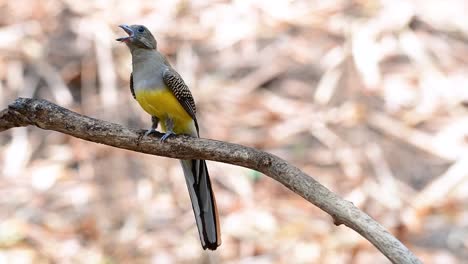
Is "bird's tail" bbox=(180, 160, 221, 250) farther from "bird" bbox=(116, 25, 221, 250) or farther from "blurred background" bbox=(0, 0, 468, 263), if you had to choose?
"blurred background" bbox=(0, 0, 468, 263)

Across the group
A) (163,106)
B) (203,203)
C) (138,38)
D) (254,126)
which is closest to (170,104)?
(163,106)

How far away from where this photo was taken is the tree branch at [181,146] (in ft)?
9.80

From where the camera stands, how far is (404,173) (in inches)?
286

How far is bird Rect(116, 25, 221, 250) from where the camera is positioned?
3.67 metres

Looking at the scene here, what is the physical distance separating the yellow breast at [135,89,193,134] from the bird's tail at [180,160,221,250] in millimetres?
216

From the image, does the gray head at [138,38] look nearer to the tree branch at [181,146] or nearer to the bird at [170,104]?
the bird at [170,104]

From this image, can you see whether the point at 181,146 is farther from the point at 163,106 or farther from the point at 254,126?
the point at 254,126

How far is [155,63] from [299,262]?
10.3ft

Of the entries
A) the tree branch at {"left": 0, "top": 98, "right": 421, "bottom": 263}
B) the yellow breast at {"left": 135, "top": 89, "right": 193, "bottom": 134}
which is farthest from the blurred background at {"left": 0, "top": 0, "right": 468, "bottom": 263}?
the tree branch at {"left": 0, "top": 98, "right": 421, "bottom": 263}

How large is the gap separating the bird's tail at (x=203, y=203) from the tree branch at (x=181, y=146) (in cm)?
45

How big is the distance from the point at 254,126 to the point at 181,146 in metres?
4.54

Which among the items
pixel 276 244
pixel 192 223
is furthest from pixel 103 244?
pixel 276 244

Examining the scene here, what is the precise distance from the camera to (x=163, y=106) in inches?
146

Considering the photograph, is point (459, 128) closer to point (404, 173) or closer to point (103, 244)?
point (404, 173)
